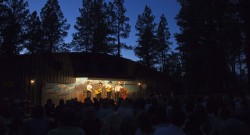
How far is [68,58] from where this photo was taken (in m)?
18.5

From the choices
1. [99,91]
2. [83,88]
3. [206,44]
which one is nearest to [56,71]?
[83,88]

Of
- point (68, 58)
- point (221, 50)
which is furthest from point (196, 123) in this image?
point (221, 50)

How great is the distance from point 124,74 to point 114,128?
17.0 meters

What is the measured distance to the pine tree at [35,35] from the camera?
29719mm

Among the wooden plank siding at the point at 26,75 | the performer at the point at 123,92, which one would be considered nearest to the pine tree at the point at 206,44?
the performer at the point at 123,92

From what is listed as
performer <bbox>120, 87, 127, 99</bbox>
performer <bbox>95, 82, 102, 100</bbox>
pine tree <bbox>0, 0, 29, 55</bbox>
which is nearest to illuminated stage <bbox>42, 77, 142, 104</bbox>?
performer <bbox>95, 82, 102, 100</bbox>

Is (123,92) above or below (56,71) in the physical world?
below

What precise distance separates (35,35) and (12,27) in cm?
249

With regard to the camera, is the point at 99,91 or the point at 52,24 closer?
the point at 99,91

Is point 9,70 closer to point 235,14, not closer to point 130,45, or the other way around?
point 235,14

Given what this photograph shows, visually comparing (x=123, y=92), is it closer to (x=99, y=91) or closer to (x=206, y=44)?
(x=99, y=91)

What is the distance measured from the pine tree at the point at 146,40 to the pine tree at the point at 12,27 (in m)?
14.6

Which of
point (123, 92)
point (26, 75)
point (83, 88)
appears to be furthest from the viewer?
point (123, 92)

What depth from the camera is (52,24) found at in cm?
3128
